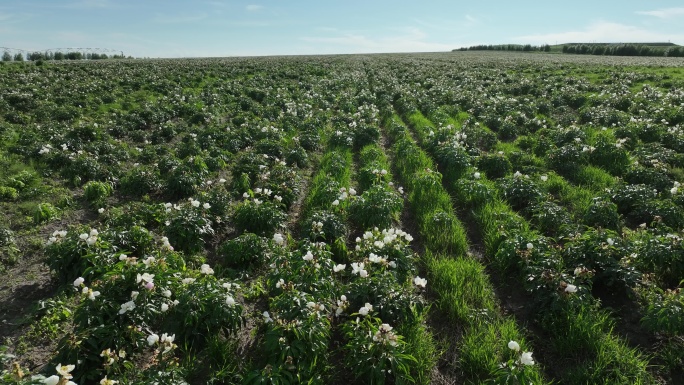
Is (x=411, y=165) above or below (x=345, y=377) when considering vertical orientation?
above

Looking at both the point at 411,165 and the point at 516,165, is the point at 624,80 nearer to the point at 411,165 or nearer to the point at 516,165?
the point at 516,165

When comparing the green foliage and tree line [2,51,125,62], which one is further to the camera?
tree line [2,51,125,62]

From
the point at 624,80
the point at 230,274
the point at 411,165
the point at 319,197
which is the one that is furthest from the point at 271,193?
the point at 624,80

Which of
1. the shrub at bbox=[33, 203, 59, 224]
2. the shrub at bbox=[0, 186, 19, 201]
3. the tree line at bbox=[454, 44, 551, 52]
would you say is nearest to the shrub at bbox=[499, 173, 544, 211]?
the shrub at bbox=[33, 203, 59, 224]

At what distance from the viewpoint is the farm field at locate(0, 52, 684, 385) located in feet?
15.1

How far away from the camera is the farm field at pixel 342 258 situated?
461 cm

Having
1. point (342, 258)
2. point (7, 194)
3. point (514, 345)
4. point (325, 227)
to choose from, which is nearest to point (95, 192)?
point (7, 194)

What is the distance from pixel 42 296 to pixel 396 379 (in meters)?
5.41

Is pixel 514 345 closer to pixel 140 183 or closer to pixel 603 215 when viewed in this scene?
pixel 603 215

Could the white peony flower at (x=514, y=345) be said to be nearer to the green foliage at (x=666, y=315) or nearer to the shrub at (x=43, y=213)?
the green foliage at (x=666, y=315)

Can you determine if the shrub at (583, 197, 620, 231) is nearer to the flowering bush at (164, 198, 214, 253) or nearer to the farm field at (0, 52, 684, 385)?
the farm field at (0, 52, 684, 385)

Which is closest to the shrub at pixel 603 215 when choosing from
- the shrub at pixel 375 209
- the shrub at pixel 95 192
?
the shrub at pixel 375 209

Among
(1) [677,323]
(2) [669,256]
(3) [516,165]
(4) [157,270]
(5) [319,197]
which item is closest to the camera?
(1) [677,323]

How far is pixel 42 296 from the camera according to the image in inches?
235
